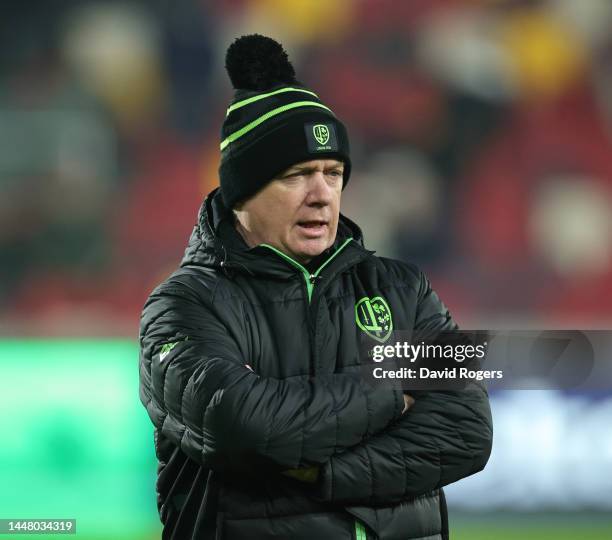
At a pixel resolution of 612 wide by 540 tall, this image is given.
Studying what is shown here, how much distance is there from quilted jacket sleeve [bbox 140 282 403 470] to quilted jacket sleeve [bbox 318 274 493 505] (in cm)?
3

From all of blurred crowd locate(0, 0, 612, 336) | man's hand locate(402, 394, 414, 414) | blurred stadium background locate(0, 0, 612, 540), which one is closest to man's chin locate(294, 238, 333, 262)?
man's hand locate(402, 394, 414, 414)

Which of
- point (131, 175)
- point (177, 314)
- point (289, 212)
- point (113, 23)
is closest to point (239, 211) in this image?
point (289, 212)

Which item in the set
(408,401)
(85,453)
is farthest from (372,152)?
(408,401)

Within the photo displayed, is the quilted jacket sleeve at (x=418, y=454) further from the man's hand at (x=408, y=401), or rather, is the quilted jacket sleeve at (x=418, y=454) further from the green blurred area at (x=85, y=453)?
the green blurred area at (x=85, y=453)

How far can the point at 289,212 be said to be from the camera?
4.97 ft

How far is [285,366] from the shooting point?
1.42 m

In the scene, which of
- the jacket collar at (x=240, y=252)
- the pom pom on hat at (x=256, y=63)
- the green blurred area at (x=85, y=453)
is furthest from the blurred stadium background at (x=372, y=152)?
the pom pom on hat at (x=256, y=63)

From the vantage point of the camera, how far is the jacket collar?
4.86 ft

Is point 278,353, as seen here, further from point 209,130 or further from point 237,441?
point 209,130

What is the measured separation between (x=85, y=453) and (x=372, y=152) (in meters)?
1.36

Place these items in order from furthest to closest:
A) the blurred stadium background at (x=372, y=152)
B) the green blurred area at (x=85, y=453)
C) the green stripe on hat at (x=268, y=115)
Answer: the blurred stadium background at (x=372, y=152) < the green blurred area at (x=85, y=453) < the green stripe on hat at (x=268, y=115)

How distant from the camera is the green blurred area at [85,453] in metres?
2.73

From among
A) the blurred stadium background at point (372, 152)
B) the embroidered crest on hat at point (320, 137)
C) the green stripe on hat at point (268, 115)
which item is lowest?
the embroidered crest on hat at point (320, 137)

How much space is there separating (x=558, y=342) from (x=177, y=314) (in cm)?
202
